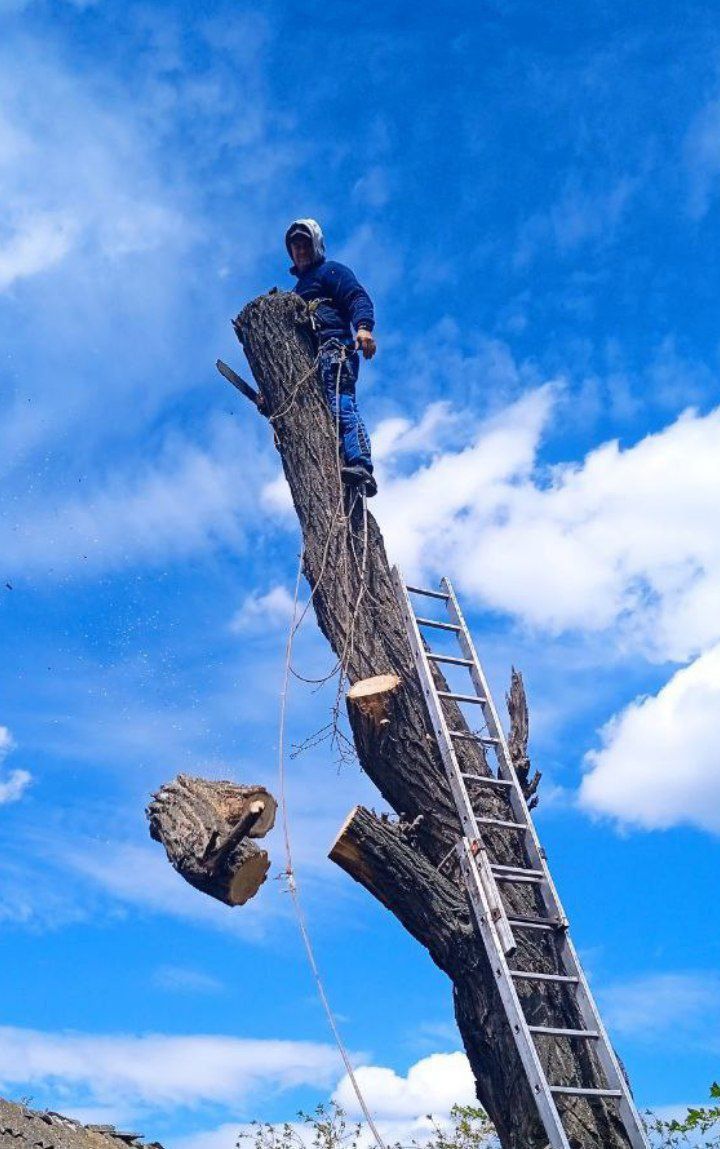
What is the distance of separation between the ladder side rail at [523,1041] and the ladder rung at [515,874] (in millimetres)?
181

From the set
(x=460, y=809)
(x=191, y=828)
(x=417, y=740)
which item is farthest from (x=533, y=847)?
(x=191, y=828)

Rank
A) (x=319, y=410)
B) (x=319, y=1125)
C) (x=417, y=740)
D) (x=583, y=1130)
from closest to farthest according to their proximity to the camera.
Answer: (x=583, y=1130) < (x=417, y=740) < (x=319, y=410) < (x=319, y=1125)

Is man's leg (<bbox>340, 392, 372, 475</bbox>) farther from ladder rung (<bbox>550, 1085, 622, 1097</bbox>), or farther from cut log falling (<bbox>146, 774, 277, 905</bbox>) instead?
ladder rung (<bbox>550, 1085, 622, 1097</bbox>)

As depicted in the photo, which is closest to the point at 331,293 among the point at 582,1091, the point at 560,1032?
the point at 560,1032

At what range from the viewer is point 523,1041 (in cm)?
384

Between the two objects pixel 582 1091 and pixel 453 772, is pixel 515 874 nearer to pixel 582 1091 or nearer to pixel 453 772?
pixel 453 772

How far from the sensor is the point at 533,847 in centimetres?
464

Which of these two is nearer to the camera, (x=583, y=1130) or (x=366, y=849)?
(x=583, y=1130)

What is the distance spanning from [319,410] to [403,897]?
2.84m

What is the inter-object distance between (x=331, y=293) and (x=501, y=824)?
3.57 metres

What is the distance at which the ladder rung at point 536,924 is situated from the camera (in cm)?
431

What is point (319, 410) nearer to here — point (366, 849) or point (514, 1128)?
point (366, 849)

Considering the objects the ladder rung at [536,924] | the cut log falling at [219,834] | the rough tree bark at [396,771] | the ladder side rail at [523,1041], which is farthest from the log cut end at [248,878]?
the ladder rung at [536,924]

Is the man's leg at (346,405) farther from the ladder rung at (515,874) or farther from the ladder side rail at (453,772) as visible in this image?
the ladder rung at (515,874)
